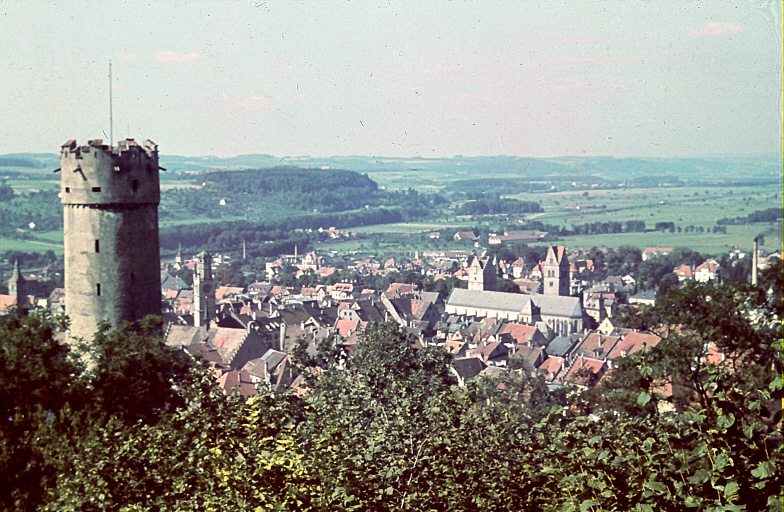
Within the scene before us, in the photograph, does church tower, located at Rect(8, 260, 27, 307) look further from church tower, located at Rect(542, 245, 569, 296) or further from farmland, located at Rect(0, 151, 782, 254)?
church tower, located at Rect(542, 245, 569, 296)

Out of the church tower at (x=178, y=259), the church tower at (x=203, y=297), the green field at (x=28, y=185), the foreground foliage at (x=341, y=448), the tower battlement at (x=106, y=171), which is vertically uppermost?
the tower battlement at (x=106, y=171)

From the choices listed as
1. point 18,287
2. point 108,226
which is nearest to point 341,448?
point 108,226

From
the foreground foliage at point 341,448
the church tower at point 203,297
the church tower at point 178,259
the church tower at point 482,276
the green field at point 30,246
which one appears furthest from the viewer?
the church tower at point 178,259

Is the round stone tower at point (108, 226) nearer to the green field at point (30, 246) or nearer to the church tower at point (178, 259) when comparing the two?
the green field at point (30, 246)

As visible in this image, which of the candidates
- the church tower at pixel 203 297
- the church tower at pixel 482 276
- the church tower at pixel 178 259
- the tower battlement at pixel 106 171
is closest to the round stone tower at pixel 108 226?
the tower battlement at pixel 106 171

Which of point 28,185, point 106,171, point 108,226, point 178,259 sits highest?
point 106,171

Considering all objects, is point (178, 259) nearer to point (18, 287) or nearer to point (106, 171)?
point (18, 287)

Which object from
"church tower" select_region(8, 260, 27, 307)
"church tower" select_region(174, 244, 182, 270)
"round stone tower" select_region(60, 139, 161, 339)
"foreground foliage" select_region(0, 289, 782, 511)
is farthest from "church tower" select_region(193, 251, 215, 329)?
"foreground foliage" select_region(0, 289, 782, 511)

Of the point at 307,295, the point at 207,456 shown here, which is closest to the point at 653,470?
the point at 207,456
